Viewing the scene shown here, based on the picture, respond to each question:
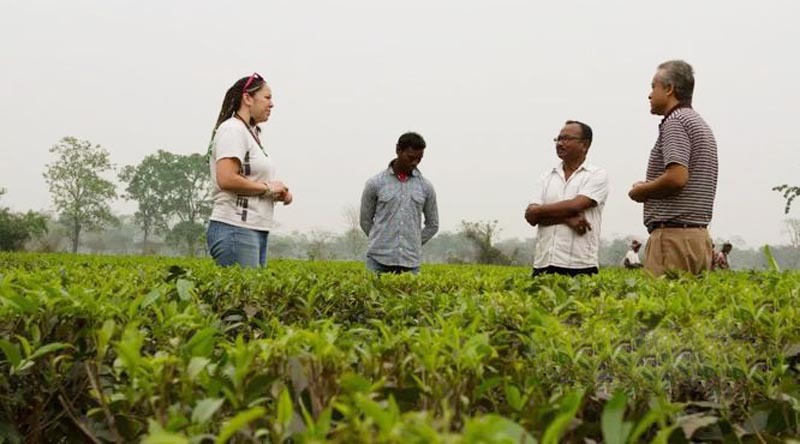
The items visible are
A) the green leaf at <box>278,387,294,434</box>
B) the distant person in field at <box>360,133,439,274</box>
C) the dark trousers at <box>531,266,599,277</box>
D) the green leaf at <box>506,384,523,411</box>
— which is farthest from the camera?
the distant person in field at <box>360,133,439,274</box>

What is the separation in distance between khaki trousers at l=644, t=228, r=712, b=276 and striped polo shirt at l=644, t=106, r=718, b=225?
74 millimetres

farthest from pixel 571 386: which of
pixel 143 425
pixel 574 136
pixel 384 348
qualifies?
pixel 574 136

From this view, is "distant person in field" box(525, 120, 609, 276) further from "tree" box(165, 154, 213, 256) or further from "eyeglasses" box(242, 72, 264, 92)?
"tree" box(165, 154, 213, 256)

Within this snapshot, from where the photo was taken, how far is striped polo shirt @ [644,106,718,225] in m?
4.28

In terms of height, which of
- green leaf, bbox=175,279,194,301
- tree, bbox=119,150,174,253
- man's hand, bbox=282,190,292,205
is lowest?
green leaf, bbox=175,279,194,301

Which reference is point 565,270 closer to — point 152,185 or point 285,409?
point 285,409

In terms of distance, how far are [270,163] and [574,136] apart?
201 centimetres

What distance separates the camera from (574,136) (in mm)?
4930

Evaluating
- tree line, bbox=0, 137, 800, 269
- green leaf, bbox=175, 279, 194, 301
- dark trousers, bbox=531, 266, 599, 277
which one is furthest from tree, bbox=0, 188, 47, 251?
green leaf, bbox=175, 279, 194, 301

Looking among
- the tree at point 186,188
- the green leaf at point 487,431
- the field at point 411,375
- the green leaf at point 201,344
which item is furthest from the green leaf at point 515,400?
the tree at point 186,188

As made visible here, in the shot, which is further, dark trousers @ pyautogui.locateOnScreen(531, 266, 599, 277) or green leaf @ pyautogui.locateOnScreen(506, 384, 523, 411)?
dark trousers @ pyautogui.locateOnScreen(531, 266, 599, 277)

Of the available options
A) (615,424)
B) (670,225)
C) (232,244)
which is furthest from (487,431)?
(670,225)

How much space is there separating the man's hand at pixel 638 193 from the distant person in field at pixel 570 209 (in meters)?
0.29

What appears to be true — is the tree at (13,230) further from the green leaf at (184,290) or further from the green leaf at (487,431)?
the green leaf at (487,431)
